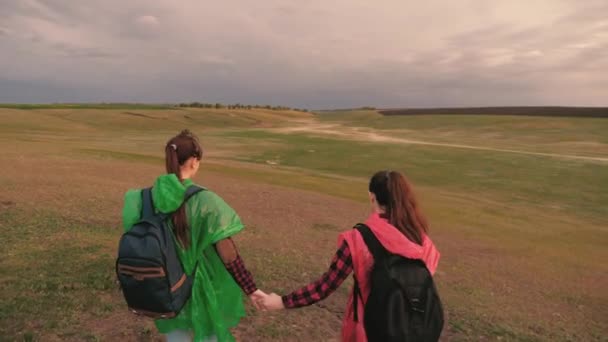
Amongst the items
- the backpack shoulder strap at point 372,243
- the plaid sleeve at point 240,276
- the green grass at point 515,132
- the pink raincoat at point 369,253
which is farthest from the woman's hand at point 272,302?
the green grass at point 515,132

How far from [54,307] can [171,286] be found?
4.03 m

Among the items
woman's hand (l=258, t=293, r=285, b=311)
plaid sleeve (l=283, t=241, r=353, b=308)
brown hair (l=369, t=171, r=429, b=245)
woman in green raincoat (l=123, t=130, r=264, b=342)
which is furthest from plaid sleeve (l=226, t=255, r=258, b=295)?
brown hair (l=369, t=171, r=429, b=245)

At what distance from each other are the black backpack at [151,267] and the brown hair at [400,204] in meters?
Answer: 1.54

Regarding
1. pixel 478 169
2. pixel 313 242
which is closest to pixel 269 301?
pixel 313 242

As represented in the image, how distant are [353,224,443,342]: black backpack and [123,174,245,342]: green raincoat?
120 centimetres

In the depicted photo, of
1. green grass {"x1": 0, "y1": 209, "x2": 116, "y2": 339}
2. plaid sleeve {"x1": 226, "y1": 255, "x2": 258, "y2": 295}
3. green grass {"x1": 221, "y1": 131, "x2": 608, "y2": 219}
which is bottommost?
green grass {"x1": 221, "y1": 131, "x2": 608, "y2": 219}

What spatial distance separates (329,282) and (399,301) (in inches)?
22.9

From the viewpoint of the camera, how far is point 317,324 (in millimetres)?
6242

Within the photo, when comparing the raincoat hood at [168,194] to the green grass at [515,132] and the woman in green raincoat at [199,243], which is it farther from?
the green grass at [515,132]

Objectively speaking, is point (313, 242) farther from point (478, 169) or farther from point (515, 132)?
point (515, 132)

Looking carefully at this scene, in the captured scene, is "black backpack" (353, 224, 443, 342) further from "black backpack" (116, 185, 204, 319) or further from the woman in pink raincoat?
"black backpack" (116, 185, 204, 319)

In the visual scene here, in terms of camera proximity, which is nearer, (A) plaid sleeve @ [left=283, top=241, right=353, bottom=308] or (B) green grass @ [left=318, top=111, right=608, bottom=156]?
(A) plaid sleeve @ [left=283, top=241, right=353, bottom=308]

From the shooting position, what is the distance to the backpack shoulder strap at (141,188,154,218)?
3.10m

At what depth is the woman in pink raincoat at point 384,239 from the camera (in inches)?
106
